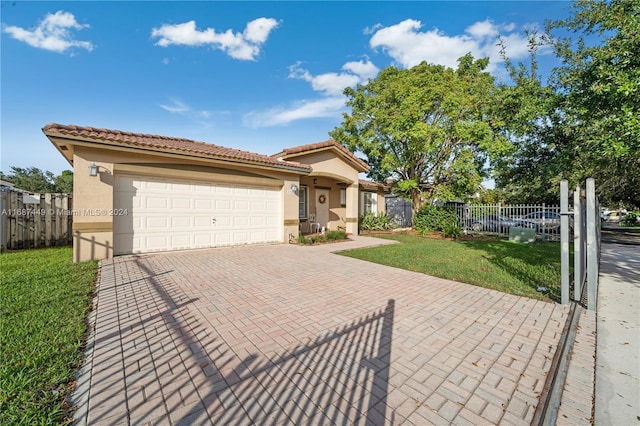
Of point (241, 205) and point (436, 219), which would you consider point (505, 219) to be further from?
point (241, 205)

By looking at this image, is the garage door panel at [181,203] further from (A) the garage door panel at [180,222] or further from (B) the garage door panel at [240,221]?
(B) the garage door panel at [240,221]

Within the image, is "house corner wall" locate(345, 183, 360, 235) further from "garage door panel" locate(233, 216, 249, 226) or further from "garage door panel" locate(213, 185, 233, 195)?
"garage door panel" locate(213, 185, 233, 195)

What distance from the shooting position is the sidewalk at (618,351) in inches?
90.0

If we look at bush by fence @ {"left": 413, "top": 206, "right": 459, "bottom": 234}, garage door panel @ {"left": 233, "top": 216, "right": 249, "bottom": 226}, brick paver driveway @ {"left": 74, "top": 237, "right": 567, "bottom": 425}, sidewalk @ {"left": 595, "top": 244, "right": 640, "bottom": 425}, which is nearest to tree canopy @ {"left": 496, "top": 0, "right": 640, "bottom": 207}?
sidewalk @ {"left": 595, "top": 244, "right": 640, "bottom": 425}

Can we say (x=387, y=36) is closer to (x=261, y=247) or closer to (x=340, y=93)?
(x=340, y=93)

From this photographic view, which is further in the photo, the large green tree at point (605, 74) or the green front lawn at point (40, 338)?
the large green tree at point (605, 74)

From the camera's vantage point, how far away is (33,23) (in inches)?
292

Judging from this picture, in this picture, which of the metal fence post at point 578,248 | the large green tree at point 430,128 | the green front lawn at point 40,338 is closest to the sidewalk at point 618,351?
the metal fence post at point 578,248

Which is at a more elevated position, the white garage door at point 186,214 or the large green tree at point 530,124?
the large green tree at point 530,124

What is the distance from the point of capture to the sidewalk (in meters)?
2.29

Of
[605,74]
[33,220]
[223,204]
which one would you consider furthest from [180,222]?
[605,74]

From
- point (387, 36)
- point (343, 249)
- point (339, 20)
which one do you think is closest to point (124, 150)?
point (343, 249)

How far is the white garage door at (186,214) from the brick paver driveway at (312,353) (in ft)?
10.6

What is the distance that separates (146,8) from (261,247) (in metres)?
9.12
